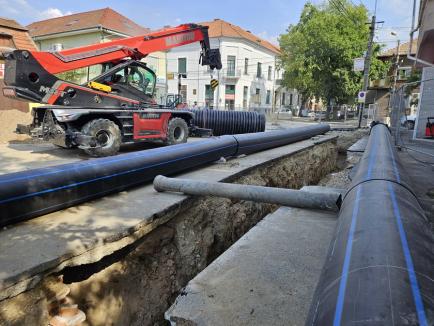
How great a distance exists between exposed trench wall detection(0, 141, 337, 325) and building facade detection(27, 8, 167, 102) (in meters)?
21.7

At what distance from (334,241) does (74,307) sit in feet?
6.87

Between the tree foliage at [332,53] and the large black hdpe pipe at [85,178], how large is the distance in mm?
29264

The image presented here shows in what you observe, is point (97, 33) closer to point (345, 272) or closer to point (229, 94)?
point (229, 94)

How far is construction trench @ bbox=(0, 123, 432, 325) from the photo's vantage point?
2.46m

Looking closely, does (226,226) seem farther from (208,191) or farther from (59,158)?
(59,158)

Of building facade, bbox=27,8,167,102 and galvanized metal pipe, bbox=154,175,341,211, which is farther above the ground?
building facade, bbox=27,8,167,102

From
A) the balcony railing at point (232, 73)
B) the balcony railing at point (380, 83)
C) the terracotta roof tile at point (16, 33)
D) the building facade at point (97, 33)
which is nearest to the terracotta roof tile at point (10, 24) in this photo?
the terracotta roof tile at point (16, 33)

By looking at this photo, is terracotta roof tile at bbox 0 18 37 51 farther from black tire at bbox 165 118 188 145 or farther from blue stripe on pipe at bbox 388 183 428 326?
blue stripe on pipe at bbox 388 183 428 326

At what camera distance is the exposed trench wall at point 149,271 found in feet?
9.09

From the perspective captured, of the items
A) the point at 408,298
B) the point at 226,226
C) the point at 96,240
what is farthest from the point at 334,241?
the point at 226,226

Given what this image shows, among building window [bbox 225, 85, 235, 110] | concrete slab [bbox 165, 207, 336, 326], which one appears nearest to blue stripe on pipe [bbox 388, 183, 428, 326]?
concrete slab [bbox 165, 207, 336, 326]

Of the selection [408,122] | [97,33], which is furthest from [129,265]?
[97,33]

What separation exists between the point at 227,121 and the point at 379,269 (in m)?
10.7

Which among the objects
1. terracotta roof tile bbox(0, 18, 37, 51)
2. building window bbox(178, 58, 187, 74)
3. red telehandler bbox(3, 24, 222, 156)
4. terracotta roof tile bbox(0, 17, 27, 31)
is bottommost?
red telehandler bbox(3, 24, 222, 156)
